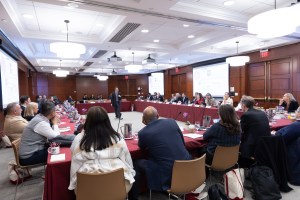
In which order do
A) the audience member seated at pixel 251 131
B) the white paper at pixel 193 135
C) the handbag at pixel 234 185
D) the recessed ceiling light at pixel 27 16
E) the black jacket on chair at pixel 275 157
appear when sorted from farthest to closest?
1. the recessed ceiling light at pixel 27 16
2. the white paper at pixel 193 135
3. the audience member seated at pixel 251 131
4. the black jacket on chair at pixel 275 157
5. the handbag at pixel 234 185

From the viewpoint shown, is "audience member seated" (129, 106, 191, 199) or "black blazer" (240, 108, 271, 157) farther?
"black blazer" (240, 108, 271, 157)

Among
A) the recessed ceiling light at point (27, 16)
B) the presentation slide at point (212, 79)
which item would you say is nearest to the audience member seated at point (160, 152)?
the recessed ceiling light at point (27, 16)

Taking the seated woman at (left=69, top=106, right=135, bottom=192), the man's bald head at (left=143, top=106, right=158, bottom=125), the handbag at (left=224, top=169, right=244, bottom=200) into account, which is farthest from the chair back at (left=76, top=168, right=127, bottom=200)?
the handbag at (left=224, top=169, right=244, bottom=200)

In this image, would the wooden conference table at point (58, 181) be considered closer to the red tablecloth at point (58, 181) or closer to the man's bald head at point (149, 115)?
the red tablecloth at point (58, 181)

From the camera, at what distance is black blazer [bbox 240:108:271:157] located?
108 inches

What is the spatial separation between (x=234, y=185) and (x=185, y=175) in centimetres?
81

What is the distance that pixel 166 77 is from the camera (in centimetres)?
1380

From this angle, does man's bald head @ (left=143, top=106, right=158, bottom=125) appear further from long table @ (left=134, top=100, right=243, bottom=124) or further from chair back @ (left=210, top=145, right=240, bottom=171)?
long table @ (left=134, top=100, right=243, bottom=124)

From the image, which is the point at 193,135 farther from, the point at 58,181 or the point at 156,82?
the point at 156,82

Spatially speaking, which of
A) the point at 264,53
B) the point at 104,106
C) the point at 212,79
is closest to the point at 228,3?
the point at 264,53

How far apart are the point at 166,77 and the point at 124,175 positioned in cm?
1226

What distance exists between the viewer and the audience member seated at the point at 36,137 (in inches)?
103

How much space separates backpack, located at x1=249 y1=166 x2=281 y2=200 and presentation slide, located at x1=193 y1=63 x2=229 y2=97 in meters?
7.37

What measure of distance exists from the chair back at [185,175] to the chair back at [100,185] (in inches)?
18.7
